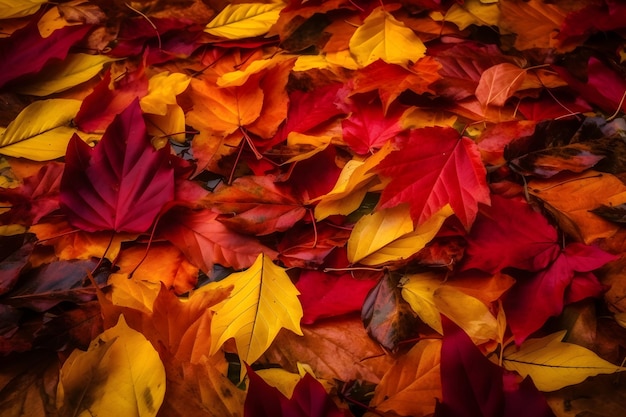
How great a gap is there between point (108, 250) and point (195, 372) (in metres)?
0.22

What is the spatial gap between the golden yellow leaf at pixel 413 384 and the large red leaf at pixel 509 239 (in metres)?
0.12

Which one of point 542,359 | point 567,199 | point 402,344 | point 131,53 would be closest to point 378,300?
point 402,344

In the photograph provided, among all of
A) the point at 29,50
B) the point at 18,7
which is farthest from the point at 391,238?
the point at 18,7

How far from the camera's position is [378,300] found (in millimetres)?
566

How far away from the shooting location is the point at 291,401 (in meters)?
0.47

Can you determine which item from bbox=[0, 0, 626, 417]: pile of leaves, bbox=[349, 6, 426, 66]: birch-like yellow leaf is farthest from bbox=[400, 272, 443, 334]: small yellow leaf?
bbox=[349, 6, 426, 66]: birch-like yellow leaf

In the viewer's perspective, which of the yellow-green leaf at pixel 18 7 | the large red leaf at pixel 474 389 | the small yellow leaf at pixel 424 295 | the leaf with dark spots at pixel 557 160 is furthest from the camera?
the yellow-green leaf at pixel 18 7

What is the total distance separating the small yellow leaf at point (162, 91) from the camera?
76 centimetres

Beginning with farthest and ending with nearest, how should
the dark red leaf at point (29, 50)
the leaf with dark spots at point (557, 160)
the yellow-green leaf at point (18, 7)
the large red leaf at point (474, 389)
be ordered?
1. the yellow-green leaf at point (18, 7)
2. the dark red leaf at point (29, 50)
3. the leaf with dark spots at point (557, 160)
4. the large red leaf at point (474, 389)

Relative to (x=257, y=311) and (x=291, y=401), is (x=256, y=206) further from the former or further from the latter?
(x=291, y=401)

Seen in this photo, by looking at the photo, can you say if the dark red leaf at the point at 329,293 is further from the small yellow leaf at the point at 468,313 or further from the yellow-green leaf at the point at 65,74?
the yellow-green leaf at the point at 65,74

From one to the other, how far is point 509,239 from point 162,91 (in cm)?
56

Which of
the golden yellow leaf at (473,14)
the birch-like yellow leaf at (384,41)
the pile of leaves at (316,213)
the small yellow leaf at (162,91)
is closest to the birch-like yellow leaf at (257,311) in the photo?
the pile of leaves at (316,213)

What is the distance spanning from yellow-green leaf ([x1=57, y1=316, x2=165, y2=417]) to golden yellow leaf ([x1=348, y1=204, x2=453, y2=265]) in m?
0.26
